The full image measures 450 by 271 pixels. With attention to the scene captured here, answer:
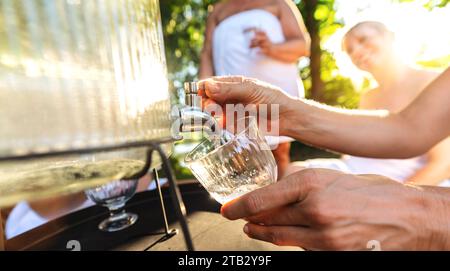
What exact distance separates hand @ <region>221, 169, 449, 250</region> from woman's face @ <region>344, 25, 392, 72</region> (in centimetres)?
128

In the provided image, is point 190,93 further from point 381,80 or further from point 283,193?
point 381,80

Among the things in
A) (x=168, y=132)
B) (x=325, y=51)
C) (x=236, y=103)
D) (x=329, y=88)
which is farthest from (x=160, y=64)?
(x=329, y=88)

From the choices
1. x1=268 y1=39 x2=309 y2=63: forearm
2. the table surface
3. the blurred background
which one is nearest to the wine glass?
the table surface

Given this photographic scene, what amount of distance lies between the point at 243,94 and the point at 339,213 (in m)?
0.40

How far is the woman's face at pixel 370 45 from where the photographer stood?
1.54 m

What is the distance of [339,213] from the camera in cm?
41

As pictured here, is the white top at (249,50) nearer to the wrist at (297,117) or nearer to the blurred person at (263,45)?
the blurred person at (263,45)

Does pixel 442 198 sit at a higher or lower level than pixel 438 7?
lower

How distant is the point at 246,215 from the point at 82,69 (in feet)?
0.89

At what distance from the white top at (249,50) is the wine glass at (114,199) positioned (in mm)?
808

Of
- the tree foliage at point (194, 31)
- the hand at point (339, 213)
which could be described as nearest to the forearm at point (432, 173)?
the hand at point (339, 213)

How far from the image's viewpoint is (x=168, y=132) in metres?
0.38

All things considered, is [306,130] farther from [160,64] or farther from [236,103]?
[160,64]
